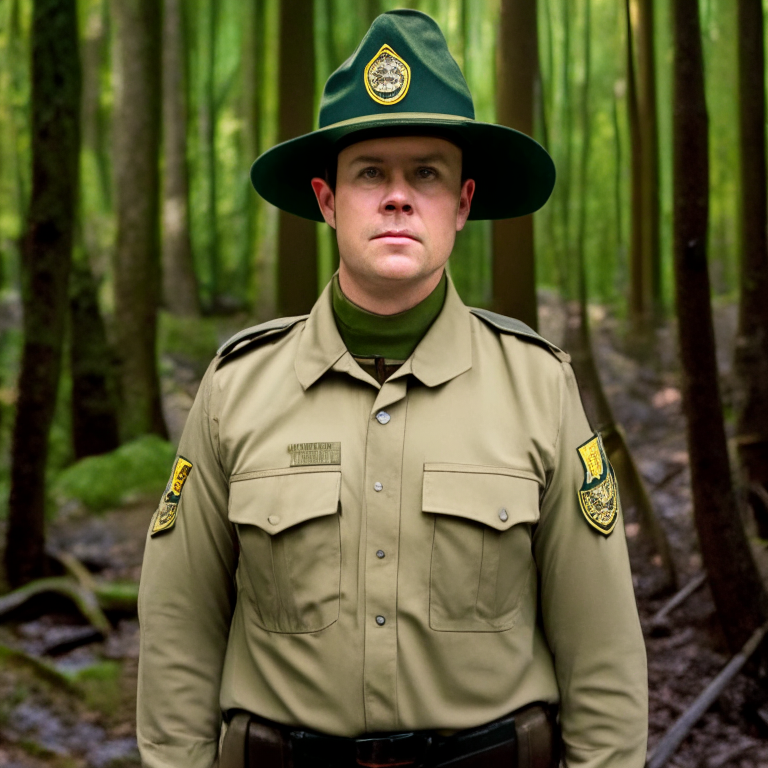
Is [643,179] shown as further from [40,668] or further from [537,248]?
[40,668]

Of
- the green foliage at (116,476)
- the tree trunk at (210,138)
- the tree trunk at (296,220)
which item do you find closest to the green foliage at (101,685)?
the green foliage at (116,476)

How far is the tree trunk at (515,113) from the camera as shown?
12.0ft

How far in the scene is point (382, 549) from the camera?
1527 millimetres

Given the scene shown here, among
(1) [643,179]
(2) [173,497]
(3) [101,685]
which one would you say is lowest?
(3) [101,685]

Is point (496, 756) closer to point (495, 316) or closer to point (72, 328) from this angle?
point (495, 316)

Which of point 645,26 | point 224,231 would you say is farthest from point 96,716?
point 224,231

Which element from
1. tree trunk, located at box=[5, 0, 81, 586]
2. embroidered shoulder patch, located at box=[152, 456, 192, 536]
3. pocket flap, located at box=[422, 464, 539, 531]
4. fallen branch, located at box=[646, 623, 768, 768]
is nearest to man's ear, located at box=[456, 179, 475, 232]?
pocket flap, located at box=[422, 464, 539, 531]

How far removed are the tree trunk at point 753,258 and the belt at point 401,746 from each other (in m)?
2.80

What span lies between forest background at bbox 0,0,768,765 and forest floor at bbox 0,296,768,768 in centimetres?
5

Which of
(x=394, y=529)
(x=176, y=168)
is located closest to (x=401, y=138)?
(x=394, y=529)

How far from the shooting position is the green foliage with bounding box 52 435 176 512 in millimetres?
5277

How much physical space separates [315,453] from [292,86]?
3116 mm

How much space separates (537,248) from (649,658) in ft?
6.31

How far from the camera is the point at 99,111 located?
24.6 feet
